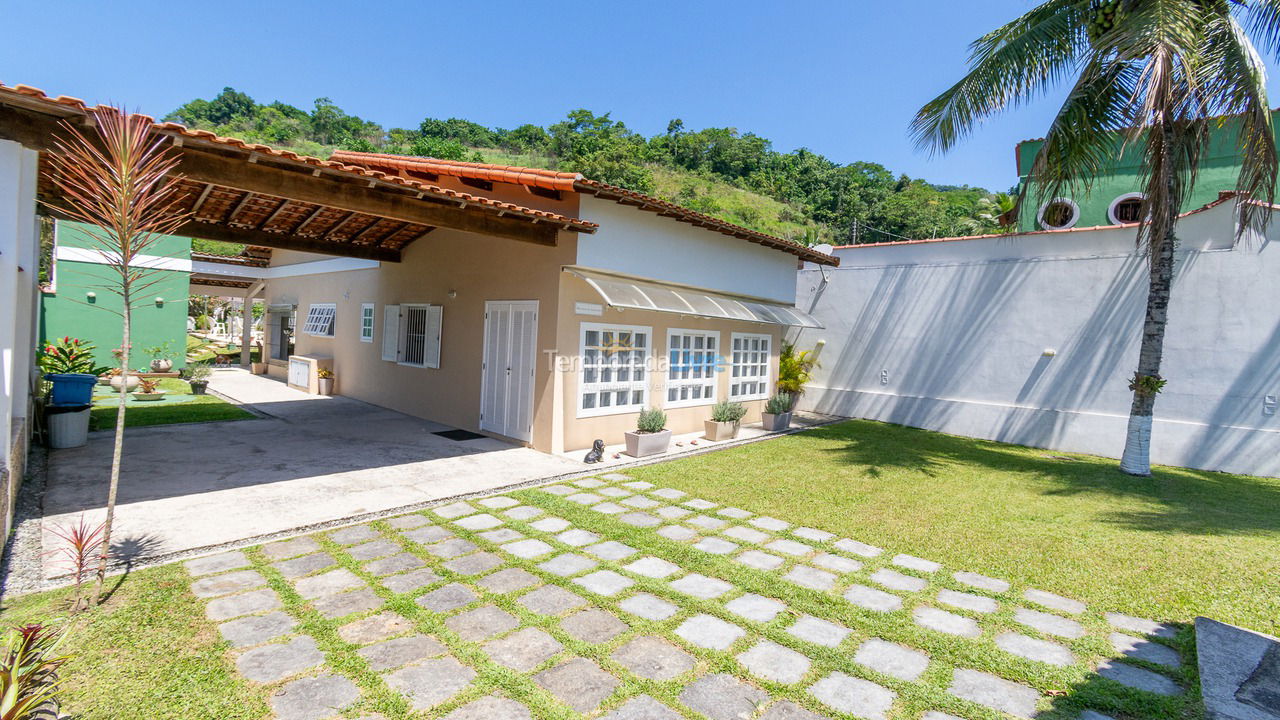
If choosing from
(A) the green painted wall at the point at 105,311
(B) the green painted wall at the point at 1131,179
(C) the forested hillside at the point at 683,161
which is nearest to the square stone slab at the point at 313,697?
(A) the green painted wall at the point at 105,311

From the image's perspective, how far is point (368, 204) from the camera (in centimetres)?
755

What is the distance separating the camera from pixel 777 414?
14141 mm

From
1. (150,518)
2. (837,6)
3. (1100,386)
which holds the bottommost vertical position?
(150,518)

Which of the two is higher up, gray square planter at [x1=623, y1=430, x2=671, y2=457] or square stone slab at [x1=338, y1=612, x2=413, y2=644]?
gray square planter at [x1=623, y1=430, x2=671, y2=457]

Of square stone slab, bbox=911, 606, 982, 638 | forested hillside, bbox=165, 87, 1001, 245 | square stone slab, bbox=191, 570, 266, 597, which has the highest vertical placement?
forested hillside, bbox=165, 87, 1001, 245

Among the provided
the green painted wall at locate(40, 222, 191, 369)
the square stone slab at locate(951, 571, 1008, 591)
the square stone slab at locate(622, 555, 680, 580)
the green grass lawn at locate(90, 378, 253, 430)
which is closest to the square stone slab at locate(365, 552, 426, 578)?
the square stone slab at locate(622, 555, 680, 580)

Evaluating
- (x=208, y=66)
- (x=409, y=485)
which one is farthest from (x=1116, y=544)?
(x=208, y=66)

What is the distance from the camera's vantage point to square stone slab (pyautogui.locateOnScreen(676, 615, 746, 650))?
4219mm

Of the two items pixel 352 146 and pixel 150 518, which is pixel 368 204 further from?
pixel 352 146

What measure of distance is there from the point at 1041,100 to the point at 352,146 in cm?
8178

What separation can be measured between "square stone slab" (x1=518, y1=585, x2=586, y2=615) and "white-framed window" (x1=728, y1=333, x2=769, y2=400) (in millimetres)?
10049

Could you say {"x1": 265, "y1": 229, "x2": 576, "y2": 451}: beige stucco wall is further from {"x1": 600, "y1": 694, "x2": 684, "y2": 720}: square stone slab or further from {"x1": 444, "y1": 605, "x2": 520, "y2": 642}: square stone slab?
{"x1": 600, "y1": 694, "x2": 684, "y2": 720}: square stone slab

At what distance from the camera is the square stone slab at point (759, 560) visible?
5707 millimetres

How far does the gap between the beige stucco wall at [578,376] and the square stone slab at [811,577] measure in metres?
5.56
